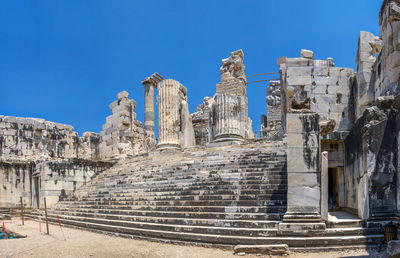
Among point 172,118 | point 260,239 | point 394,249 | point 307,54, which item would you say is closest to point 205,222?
point 260,239

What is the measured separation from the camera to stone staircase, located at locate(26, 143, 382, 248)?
24.4 feet

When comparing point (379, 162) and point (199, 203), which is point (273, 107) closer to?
point (199, 203)

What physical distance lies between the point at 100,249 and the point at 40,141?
1746 cm

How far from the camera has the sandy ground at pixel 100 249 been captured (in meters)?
6.93

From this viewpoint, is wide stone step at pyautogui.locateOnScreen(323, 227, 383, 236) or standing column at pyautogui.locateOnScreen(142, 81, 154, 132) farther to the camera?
standing column at pyautogui.locateOnScreen(142, 81, 154, 132)

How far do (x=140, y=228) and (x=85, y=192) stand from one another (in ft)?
23.0

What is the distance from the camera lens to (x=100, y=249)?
7.84 metres

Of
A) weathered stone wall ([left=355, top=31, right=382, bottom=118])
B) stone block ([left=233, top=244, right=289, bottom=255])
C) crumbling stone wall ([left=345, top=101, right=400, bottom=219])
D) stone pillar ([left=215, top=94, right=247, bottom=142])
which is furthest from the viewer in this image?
stone pillar ([left=215, top=94, right=247, bottom=142])

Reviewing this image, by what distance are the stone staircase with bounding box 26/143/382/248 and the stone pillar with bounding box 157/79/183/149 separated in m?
3.32

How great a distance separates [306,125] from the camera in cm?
768

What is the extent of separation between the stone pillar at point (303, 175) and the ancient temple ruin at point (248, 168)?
21 millimetres

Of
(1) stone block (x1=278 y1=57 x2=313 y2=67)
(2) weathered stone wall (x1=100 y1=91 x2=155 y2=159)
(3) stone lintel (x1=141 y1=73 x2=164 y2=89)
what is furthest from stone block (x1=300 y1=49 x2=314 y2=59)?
(3) stone lintel (x1=141 y1=73 x2=164 y2=89)

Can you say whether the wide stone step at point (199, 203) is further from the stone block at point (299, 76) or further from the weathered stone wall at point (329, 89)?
the stone block at point (299, 76)

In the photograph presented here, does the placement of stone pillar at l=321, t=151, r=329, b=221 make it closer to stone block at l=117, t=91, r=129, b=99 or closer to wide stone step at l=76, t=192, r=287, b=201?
wide stone step at l=76, t=192, r=287, b=201
